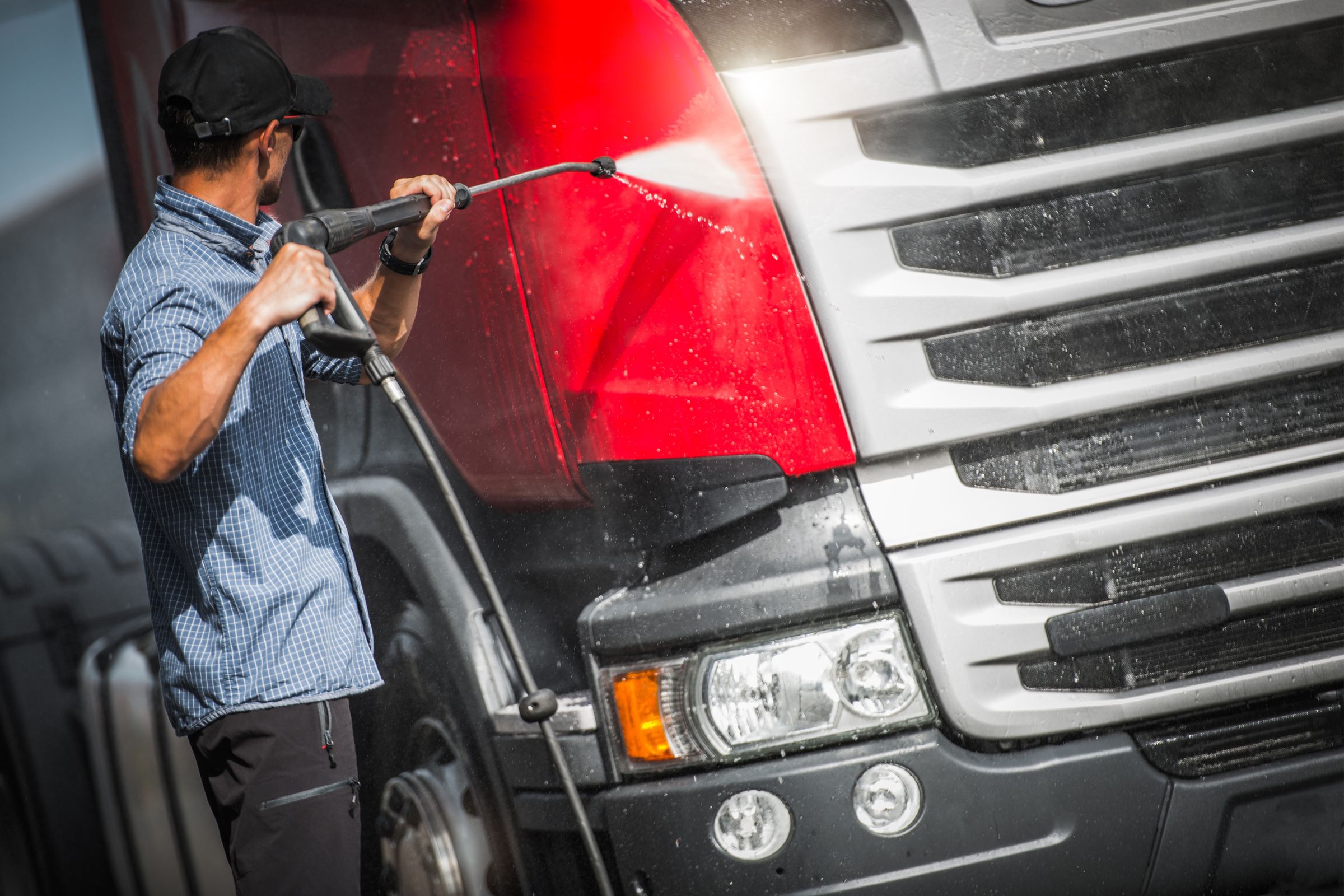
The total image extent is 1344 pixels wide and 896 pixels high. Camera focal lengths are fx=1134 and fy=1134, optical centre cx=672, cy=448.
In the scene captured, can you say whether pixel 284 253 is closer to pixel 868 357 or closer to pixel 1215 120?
pixel 868 357

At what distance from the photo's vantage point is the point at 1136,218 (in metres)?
1.94

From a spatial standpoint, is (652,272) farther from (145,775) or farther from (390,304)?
(145,775)

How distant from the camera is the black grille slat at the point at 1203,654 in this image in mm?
1878

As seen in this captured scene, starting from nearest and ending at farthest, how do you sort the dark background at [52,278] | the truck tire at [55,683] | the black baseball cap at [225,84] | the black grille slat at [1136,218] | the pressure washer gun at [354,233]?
the pressure washer gun at [354,233]
the black baseball cap at [225,84]
the black grille slat at [1136,218]
the dark background at [52,278]
the truck tire at [55,683]

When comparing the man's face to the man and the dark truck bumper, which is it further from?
the dark truck bumper

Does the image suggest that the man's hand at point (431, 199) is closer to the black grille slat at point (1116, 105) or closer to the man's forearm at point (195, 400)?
the man's forearm at point (195, 400)

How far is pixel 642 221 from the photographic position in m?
1.87

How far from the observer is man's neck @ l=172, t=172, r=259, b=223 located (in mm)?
1847

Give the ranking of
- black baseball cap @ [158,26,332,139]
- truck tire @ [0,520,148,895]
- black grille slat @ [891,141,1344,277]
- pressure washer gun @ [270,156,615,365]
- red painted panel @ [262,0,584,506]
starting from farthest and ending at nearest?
truck tire @ [0,520,148,895], red painted panel @ [262,0,584,506], black grille slat @ [891,141,1344,277], black baseball cap @ [158,26,332,139], pressure washer gun @ [270,156,615,365]

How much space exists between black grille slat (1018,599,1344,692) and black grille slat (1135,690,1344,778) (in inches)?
3.1

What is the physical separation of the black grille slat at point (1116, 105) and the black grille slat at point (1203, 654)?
848mm

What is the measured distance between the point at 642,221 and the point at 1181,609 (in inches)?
43.4

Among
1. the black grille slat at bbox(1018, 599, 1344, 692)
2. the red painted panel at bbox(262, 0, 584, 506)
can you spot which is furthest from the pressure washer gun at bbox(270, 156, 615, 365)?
the black grille slat at bbox(1018, 599, 1344, 692)

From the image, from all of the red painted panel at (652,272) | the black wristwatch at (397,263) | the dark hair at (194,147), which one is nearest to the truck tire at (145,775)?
the black wristwatch at (397,263)
